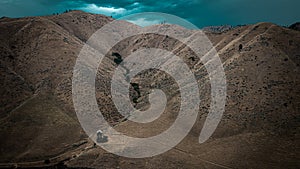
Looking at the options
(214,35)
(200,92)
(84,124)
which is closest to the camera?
(84,124)

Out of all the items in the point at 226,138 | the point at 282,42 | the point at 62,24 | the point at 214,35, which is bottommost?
the point at 226,138

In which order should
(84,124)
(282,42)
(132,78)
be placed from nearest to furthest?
(84,124) → (282,42) → (132,78)

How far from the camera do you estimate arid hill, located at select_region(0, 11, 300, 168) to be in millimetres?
64438

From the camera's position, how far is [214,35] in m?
150

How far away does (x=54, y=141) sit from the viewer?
75375 mm

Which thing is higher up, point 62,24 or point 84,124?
point 62,24

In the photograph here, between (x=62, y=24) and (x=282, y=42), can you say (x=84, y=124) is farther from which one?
(x=62, y=24)

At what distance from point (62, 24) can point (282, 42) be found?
462ft

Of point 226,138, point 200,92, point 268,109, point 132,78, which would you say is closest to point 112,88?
point 132,78

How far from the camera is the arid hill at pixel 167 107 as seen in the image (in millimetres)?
64438

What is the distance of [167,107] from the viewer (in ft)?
312

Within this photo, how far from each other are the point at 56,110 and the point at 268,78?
7469cm

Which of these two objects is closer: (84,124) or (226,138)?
(226,138)

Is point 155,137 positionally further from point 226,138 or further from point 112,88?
point 112,88
